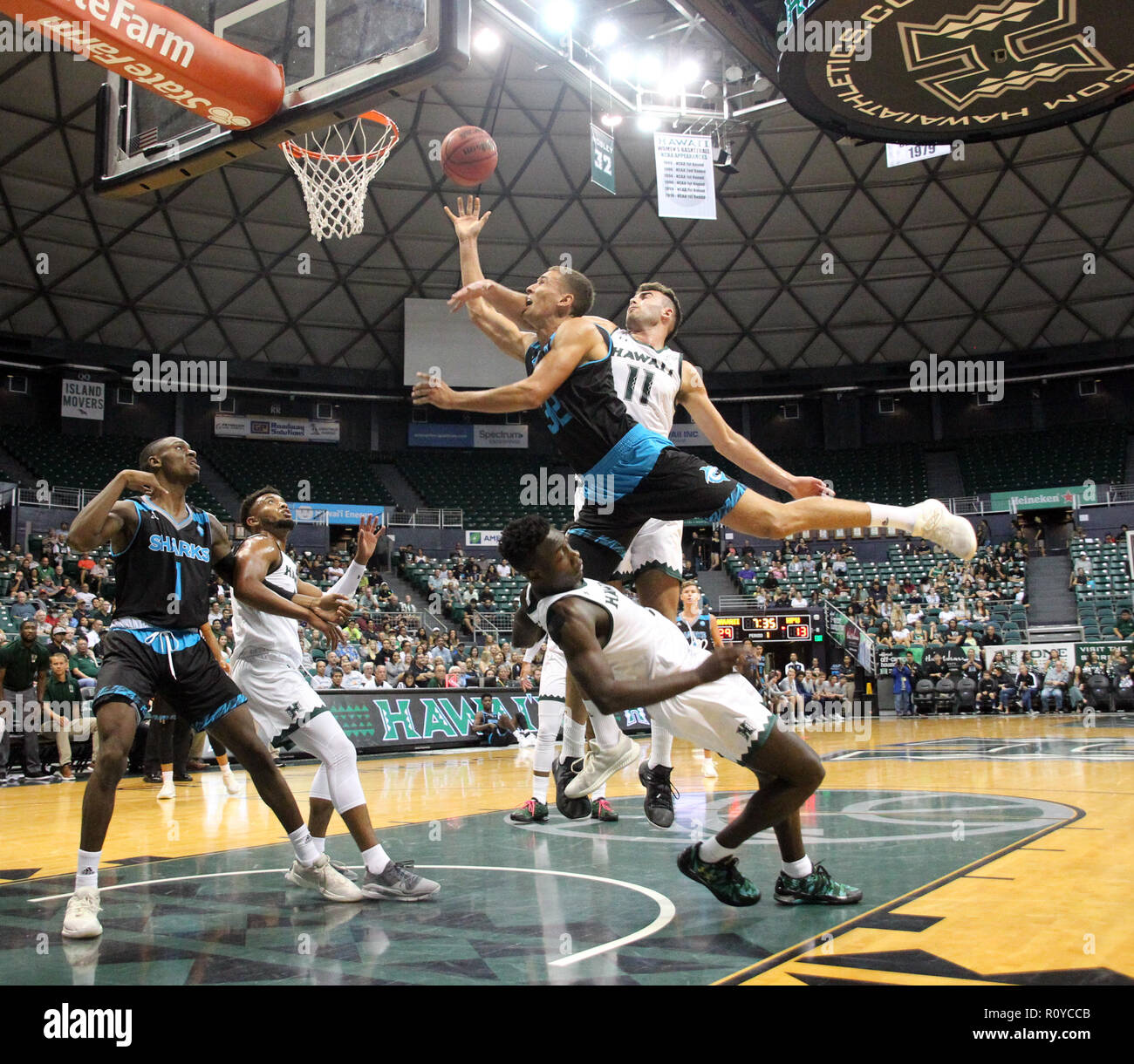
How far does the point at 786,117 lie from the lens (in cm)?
2764

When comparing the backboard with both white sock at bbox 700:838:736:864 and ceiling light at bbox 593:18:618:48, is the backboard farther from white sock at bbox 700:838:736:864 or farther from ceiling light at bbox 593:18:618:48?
ceiling light at bbox 593:18:618:48

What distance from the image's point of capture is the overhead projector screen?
32.3m

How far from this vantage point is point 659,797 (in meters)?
4.77

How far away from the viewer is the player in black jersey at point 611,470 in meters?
4.40

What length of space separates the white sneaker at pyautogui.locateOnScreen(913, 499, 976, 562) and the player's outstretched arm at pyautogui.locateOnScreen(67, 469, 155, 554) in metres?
3.50

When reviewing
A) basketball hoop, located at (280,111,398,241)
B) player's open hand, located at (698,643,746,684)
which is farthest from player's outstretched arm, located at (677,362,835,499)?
basketball hoop, located at (280,111,398,241)

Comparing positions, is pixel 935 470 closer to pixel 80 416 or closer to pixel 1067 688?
pixel 1067 688

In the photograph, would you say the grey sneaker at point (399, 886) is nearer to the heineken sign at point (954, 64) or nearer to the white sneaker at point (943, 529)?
the white sneaker at point (943, 529)

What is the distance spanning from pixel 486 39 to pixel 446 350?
11829 mm

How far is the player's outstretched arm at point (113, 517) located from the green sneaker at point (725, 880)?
2854 mm

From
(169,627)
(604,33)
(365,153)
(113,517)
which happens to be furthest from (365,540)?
(604,33)

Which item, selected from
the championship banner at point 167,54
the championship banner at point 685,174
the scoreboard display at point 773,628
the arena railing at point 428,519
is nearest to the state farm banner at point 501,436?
the arena railing at point 428,519

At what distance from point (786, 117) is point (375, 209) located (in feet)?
39.7

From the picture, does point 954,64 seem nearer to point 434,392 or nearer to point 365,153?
point 365,153
